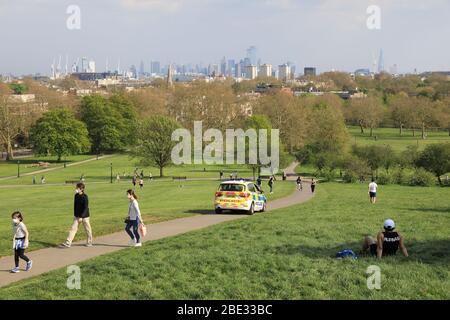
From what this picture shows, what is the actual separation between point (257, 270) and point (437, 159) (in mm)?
58397

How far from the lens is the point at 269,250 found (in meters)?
14.7

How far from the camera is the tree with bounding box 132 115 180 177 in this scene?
76.1m

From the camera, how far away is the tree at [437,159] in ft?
215

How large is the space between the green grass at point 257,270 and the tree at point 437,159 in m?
51.0

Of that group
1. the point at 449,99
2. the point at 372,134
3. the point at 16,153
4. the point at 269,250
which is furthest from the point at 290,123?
the point at 269,250

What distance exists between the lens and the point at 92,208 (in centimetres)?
3562

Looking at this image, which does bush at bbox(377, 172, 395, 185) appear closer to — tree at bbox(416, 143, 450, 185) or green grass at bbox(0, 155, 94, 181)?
tree at bbox(416, 143, 450, 185)

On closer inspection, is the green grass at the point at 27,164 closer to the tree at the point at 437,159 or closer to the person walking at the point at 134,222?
the tree at the point at 437,159

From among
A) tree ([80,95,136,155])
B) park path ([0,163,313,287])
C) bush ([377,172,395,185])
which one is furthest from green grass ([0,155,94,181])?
park path ([0,163,313,287])

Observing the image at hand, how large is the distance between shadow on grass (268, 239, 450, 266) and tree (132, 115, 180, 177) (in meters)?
61.6

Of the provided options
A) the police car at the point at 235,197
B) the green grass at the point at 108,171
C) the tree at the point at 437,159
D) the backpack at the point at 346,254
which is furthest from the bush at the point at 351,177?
the backpack at the point at 346,254

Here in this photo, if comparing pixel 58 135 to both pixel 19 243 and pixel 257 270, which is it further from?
pixel 257 270
